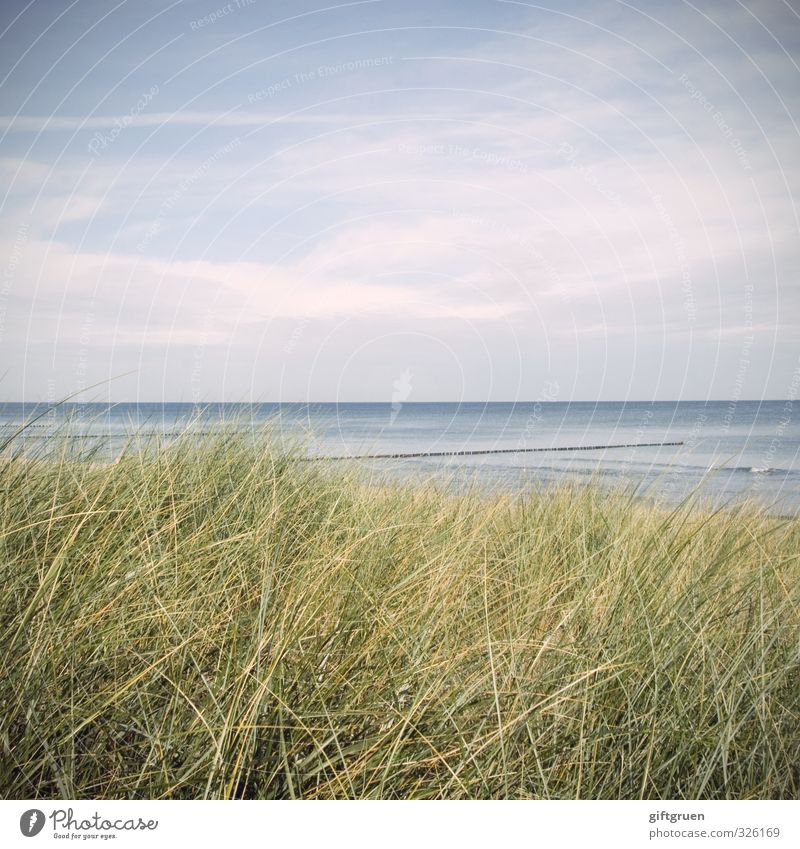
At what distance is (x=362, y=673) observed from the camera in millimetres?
1609

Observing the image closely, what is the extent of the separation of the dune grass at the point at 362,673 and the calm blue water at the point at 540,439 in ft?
2.14

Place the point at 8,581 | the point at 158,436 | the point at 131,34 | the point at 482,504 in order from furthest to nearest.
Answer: the point at 482,504 < the point at 158,436 < the point at 131,34 < the point at 8,581

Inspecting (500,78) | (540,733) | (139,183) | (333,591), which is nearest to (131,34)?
(139,183)

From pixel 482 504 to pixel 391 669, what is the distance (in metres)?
2.64

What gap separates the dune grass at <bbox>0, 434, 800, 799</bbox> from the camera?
4.55 ft

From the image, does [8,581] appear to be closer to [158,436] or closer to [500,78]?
[158,436]

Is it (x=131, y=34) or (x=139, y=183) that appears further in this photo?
(x=139, y=183)

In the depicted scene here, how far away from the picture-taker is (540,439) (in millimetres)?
30547

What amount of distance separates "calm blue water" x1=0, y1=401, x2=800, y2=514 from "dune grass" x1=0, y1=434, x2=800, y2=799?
653 mm

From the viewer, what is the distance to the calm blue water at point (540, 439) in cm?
354

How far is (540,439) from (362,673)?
1172 inches

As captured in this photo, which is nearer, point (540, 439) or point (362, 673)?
point (362, 673)

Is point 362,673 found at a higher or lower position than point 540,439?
higher
